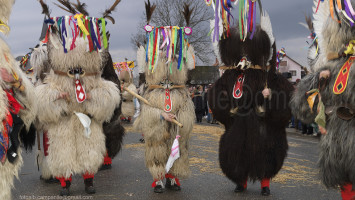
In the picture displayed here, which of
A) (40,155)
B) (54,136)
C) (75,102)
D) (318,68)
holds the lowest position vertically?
(40,155)

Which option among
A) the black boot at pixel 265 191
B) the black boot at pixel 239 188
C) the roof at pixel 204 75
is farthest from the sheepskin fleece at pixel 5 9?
the roof at pixel 204 75

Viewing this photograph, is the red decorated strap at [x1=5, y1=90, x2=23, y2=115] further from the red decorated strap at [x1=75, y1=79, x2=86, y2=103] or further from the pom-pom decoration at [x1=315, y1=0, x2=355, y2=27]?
the pom-pom decoration at [x1=315, y1=0, x2=355, y2=27]

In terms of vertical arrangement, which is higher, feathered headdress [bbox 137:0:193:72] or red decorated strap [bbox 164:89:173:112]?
feathered headdress [bbox 137:0:193:72]

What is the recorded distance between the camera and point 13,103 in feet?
13.5

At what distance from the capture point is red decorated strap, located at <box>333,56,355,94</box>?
4036 mm

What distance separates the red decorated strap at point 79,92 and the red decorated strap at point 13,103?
1409mm

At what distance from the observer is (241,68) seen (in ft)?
18.1

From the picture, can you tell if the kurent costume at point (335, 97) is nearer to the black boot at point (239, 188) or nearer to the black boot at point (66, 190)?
the black boot at point (239, 188)

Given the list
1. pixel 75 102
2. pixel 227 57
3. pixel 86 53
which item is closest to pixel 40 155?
pixel 75 102

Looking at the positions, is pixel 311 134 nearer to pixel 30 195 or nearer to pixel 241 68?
pixel 241 68

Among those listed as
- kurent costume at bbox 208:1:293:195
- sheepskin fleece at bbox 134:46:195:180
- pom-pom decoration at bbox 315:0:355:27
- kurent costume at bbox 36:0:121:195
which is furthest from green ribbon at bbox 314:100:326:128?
kurent costume at bbox 36:0:121:195

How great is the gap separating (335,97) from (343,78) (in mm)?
223

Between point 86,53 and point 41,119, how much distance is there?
3.50 feet

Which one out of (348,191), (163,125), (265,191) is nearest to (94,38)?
(163,125)
